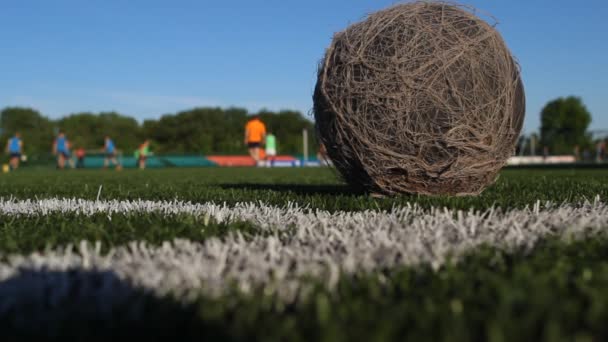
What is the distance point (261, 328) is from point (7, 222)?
9.62 ft

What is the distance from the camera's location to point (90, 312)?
1780 mm

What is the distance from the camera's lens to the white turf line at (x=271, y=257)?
1.99m

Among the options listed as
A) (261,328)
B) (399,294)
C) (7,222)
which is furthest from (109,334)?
(7,222)

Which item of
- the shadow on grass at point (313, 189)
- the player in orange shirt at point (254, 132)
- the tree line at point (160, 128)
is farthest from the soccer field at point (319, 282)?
the tree line at point (160, 128)

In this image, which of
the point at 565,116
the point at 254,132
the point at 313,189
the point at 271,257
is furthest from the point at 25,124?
the point at 271,257

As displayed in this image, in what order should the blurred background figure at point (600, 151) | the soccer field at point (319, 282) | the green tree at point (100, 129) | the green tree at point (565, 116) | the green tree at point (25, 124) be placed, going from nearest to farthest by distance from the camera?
the soccer field at point (319, 282) → the blurred background figure at point (600, 151) → the green tree at point (565, 116) → the green tree at point (25, 124) → the green tree at point (100, 129)

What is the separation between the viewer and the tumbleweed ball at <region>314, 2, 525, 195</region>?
192 inches

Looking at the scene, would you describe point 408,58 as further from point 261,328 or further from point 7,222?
point 261,328

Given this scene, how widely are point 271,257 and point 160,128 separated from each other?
4328 inches

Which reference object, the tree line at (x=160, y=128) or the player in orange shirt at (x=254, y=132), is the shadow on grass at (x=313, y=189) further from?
the tree line at (x=160, y=128)

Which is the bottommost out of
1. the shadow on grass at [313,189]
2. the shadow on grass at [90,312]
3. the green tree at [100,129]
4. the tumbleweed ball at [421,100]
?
the shadow on grass at [90,312]

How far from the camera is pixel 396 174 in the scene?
5.18m

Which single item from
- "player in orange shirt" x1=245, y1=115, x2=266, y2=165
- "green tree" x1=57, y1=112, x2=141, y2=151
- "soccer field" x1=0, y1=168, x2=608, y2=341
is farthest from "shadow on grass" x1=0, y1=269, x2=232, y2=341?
"green tree" x1=57, y1=112, x2=141, y2=151

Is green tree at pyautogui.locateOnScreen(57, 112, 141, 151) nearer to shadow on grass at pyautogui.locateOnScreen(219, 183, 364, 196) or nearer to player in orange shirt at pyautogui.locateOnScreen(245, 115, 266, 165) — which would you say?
player in orange shirt at pyautogui.locateOnScreen(245, 115, 266, 165)
